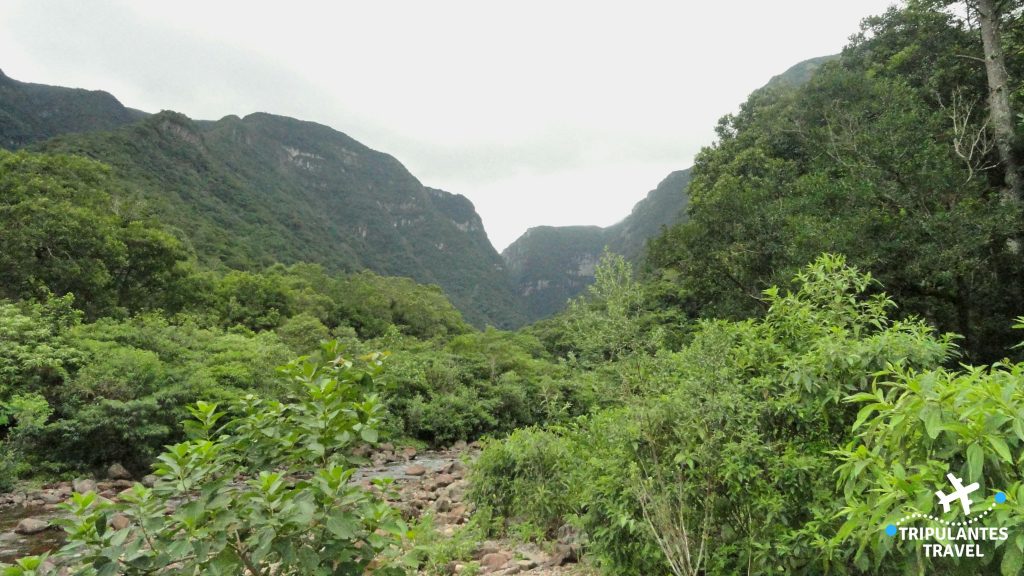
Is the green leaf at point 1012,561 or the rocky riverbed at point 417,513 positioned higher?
the green leaf at point 1012,561

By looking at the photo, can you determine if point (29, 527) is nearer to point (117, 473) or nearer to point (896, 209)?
point (117, 473)

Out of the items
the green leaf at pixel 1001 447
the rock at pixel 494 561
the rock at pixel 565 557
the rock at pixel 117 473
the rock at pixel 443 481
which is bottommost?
the rock at pixel 443 481

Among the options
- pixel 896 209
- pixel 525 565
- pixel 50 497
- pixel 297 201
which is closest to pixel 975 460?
pixel 525 565

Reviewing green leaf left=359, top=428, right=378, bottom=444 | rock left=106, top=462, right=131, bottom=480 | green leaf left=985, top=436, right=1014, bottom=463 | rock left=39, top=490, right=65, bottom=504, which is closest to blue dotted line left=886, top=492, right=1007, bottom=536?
green leaf left=985, top=436, right=1014, bottom=463

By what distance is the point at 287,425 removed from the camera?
2531mm

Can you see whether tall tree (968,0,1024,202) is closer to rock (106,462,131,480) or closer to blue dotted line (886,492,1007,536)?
blue dotted line (886,492,1007,536)

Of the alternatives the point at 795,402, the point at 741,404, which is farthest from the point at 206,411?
the point at 795,402

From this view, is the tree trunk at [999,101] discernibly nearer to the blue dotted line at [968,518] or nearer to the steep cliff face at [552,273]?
the blue dotted line at [968,518]

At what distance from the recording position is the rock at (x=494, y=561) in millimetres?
5523

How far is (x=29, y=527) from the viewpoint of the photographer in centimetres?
788

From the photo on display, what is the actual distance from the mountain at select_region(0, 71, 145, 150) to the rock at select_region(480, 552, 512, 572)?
85.2 metres

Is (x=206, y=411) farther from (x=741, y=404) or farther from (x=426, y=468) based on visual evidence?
(x=426, y=468)

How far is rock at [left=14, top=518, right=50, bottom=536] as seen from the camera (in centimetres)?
784

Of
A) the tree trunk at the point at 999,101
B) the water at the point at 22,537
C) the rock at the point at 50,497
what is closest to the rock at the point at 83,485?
the rock at the point at 50,497
